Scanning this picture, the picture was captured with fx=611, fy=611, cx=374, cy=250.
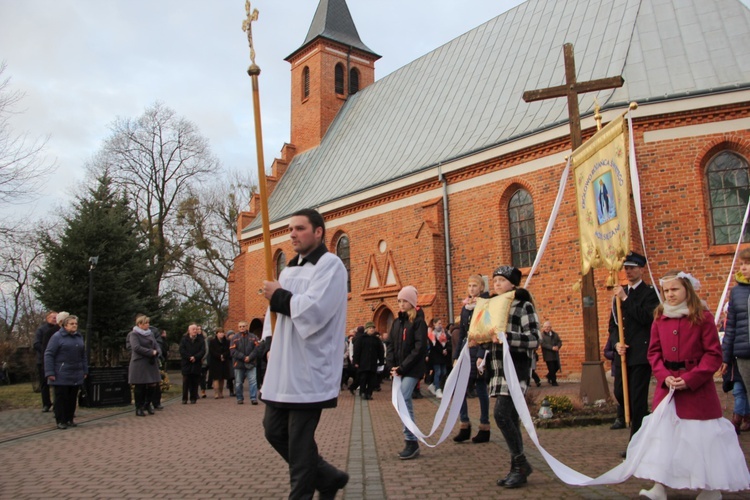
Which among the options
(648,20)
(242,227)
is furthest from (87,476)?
(242,227)

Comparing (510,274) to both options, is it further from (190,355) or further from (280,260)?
(280,260)

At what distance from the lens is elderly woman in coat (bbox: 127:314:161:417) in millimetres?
11578

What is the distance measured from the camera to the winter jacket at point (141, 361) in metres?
11.6

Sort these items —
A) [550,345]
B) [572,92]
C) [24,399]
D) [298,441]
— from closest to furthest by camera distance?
[298,441] < [572,92] < [24,399] < [550,345]

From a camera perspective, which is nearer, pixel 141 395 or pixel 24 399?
pixel 141 395

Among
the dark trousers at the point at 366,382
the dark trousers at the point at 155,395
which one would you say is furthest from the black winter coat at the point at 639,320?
the dark trousers at the point at 155,395

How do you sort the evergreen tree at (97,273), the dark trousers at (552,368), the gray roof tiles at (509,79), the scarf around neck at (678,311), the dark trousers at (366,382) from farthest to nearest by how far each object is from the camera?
the evergreen tree at (97,273), the gray roof tiles at (509,79), the dark trousers at (552,368), the dark trousers at (366,382), the scarf around neck at (678,311)

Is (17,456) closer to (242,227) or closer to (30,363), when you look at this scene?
(30,363)

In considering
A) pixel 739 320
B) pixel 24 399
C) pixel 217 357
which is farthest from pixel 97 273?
pixel 739 320

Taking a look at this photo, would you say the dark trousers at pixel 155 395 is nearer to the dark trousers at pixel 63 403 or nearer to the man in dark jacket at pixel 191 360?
the man in dark jacket at pixel 191 360

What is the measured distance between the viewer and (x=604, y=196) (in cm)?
712

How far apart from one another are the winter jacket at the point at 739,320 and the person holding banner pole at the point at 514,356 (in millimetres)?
Result: 2383

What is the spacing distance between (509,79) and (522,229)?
5609 millimetres

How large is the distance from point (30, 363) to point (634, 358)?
21653 millimetres
